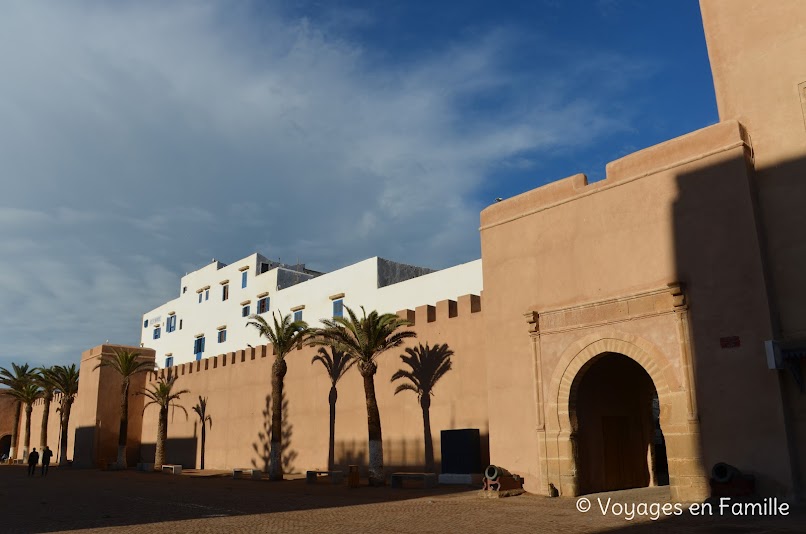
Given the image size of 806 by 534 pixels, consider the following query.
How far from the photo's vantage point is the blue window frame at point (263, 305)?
1705 inches

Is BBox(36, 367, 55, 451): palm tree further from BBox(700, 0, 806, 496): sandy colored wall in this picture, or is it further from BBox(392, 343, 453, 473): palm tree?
BBox(700, 0, 806, 496): sandy colored wall

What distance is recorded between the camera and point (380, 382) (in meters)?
26.7

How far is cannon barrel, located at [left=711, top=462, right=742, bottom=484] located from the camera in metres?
13.1

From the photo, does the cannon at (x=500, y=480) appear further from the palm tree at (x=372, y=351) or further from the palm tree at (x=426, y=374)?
the palm tree at (x=372, y=351)

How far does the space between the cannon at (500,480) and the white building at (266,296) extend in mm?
12636

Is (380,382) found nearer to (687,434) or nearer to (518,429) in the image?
(518,429)

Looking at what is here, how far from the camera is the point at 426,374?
81.0 feet

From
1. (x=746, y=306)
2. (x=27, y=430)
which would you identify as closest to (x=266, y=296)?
(x=27, y=430)

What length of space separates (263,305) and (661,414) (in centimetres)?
3255

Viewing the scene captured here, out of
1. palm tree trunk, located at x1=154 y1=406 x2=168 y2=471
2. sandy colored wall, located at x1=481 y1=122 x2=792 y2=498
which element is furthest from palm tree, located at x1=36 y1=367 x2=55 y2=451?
sandy colored wall, located at x1=481 y1=122 x2=792 y2=498

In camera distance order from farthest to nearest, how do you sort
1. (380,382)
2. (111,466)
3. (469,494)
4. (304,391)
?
(111,466), (304,391), (380,382), (469,494)

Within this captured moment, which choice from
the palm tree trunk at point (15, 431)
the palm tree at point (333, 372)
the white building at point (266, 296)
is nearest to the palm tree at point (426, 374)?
the palm tree at point (333, 372)

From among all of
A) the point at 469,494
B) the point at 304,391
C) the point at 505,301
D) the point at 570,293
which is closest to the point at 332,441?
the point at 304,391

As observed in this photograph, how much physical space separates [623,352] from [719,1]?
339 inches
